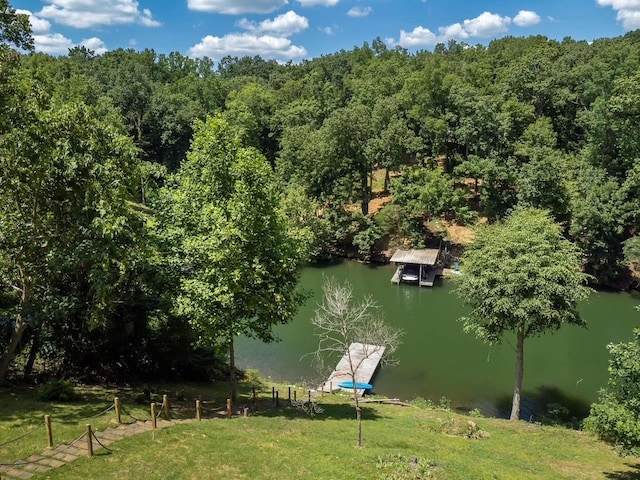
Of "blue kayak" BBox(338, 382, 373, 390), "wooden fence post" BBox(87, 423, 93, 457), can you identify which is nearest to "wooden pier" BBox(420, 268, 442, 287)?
"blue kayak" BBox(338, 382, 373, 390)

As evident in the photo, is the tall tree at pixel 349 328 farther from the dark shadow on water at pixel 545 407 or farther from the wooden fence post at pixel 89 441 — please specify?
the dark shadow on water at pixel 545 407

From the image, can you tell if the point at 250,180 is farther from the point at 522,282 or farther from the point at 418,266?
the point at 418,266

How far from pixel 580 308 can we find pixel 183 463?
3494 centimetres

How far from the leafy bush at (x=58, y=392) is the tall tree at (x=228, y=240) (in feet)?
14.0

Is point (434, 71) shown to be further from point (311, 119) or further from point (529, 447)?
point (529, 447)

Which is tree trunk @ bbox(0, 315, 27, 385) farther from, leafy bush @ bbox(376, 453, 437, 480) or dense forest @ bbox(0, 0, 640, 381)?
leafy bush @ bbox(376, 453, 437, 480)

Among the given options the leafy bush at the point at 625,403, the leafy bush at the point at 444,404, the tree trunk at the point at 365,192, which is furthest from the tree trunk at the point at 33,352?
the tree trunk at the point at 365,192

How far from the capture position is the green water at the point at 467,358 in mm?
26719

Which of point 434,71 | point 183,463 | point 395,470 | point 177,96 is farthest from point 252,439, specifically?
point 177,96

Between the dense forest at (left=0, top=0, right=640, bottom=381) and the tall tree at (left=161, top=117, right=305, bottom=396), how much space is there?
0.07 m

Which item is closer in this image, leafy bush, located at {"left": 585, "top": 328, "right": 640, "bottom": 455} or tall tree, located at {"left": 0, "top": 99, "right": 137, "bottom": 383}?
leafy bush, located at {"left": 585, "top": 328, "right": 640, "bottom": 455}

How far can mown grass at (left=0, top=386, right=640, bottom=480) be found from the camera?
40.8 ft

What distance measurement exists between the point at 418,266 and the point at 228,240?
109ft

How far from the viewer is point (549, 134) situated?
48.9m
